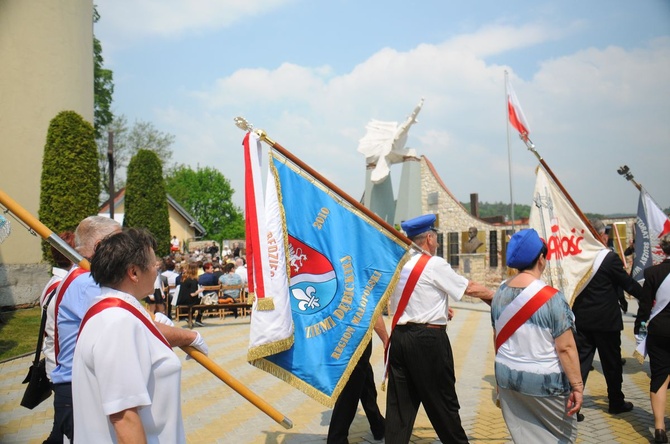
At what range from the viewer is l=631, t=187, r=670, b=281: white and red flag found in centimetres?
792

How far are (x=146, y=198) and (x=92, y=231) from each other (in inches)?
960

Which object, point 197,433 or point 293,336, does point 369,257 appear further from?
point 197,433

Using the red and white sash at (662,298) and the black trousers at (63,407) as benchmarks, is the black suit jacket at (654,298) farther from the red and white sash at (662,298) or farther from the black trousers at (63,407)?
the black trousers at (63,407)

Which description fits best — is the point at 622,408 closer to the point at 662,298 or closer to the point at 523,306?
the point at 662,298

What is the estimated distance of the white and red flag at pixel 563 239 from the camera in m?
6.02

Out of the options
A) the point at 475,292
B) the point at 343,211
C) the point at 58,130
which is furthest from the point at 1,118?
the point at 475,292

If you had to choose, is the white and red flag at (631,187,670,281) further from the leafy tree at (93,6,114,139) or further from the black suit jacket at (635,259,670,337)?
the leafy tree at (93,6,114,139)

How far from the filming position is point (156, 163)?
27219mm

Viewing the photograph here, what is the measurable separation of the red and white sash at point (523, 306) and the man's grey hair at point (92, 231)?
2513 millimetres

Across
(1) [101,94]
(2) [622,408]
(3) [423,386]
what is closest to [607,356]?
(2) [622,408]

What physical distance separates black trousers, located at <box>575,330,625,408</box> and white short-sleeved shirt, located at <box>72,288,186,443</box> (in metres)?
4.93

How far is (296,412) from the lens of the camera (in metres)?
6.12

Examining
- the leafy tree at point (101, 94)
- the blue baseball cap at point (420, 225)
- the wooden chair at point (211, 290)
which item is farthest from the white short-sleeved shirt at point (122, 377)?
the leafy tree at point (101, 94)

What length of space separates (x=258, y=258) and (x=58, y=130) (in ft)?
42.5
